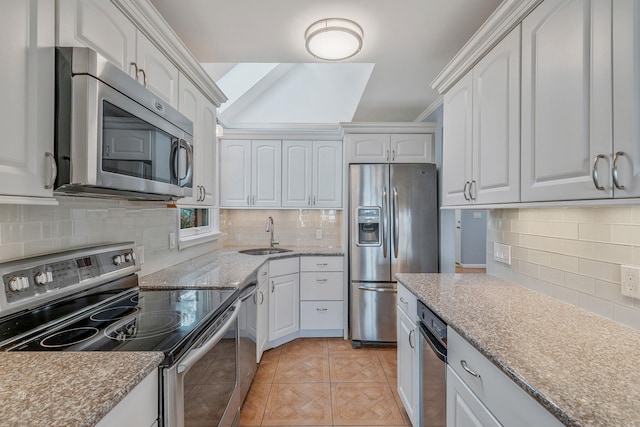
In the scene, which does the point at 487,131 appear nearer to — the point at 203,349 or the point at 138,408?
the point at 203,349

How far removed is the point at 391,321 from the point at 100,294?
2.42m

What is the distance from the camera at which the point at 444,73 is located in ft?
6.34

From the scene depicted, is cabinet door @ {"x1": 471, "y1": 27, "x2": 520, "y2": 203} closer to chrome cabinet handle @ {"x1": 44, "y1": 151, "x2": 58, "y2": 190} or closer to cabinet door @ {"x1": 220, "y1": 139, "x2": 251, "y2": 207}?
chrome cabinet handle @ {"x1": 44, "y1": 151, "x2": 58, "y2": 190}

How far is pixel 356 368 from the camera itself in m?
2.64

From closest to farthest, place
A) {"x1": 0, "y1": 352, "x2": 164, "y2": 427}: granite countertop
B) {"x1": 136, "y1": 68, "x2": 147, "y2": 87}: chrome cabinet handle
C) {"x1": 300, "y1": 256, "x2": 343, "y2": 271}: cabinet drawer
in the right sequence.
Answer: {"x1": 0, "y1": 352, "x2": 164, "y2": 427}: granite countertop → {"x1": 136, "y1": 68, "x2": 147, "y2": 87}: chrome cabinet handle → {"x1": 300, "y1": 256, "x2": 343, "y2": 271}: cabinet drawer

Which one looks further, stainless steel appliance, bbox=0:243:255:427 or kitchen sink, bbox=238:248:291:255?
kitchen sink, bbox=238:248:291:255

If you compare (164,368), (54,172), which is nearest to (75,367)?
(164,368)

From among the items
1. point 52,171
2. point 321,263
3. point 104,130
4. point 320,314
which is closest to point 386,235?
point 321,263

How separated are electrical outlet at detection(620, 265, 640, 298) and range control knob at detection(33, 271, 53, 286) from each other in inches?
82.9

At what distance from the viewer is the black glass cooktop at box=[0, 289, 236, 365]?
990 millimetres

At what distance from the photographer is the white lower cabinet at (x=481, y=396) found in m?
0.80

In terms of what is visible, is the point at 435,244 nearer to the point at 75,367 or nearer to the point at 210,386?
the point at 210,386

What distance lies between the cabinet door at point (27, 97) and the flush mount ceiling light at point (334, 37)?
49.5 inches

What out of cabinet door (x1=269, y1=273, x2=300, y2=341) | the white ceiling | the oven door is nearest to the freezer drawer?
cabinet door (x1=269, y1=273, x2=300, y2=341)
